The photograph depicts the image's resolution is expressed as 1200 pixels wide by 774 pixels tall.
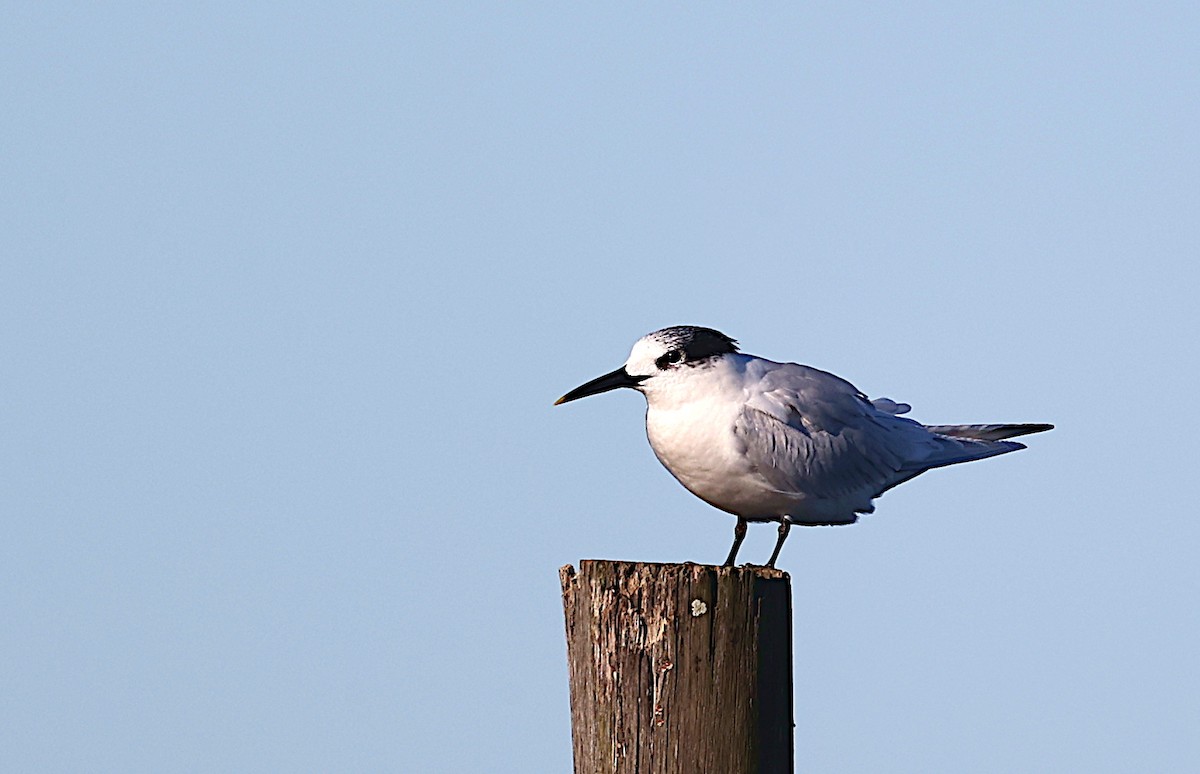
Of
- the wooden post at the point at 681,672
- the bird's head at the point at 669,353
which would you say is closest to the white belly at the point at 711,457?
the bird's head at the point at 669,353

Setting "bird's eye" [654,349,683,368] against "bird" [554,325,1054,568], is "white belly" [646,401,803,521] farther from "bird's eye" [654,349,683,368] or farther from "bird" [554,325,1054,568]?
"bird's eye" [654,349,683,368]

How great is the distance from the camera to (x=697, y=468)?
782 cm

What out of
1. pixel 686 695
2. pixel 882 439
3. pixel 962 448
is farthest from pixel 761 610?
pixel 962 448

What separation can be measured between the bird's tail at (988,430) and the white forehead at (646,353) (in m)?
2.44

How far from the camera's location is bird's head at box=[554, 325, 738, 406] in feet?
26.0

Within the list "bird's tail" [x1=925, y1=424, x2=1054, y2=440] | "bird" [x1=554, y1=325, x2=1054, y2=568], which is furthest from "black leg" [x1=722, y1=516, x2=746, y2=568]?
"bird's tail" [x1=925, y1=424, x2=1054, y2=440]

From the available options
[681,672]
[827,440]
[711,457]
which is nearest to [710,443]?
[711,457]

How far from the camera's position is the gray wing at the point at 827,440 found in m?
7.89

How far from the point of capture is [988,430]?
31.6 ft

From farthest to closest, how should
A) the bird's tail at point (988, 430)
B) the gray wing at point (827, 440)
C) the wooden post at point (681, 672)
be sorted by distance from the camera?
the bird's tail at point (988, 430), the gray wing at point (827, 440), the wooden post at point (681, 672)

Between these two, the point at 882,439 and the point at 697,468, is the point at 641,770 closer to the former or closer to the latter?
the point at 697,468

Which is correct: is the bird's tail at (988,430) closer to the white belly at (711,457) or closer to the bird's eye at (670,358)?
the white belly at (711,457)

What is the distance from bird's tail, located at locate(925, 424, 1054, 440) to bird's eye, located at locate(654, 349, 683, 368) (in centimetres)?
237

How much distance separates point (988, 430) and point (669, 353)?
282cm
